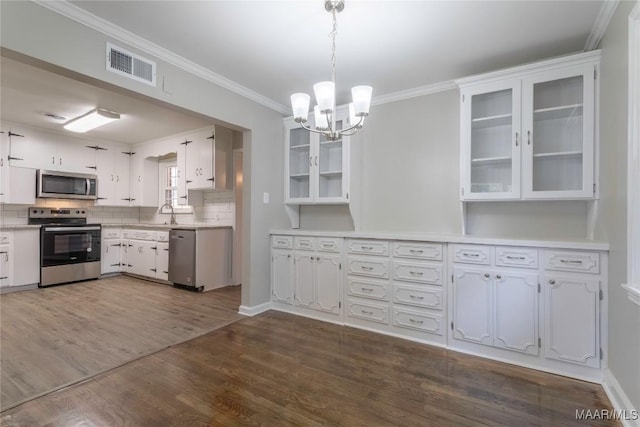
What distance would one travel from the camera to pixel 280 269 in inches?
145

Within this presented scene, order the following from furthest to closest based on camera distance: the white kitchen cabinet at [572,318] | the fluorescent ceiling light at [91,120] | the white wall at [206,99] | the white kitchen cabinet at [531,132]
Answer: the fluorescent ceiling light at [91,120] → the white kitchen cabinet at [531,132] → the white kitchen cabinet at [572,318] → the white wall at [206,99]

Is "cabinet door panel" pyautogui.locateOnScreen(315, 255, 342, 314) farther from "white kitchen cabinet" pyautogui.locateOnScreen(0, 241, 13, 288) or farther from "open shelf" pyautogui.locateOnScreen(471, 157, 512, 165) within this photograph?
"white kitchen cabinet" pyautogui.locateOnScreen(0, 241, 13, 288)

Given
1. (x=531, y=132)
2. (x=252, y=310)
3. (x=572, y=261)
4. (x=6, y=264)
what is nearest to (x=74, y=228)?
(x=6, y=264)

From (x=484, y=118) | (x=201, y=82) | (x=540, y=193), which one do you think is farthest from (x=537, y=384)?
(x=201, y=82)

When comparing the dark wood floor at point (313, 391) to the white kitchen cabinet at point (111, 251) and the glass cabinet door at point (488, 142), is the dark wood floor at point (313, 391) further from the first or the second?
the white kitchen cabinet at point (111, 251)

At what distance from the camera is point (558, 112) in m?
2.47

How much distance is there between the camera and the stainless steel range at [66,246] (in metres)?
4.71

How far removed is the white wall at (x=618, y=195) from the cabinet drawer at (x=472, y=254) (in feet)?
2.42

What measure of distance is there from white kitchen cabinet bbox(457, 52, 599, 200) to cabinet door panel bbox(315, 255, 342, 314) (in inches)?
58.0

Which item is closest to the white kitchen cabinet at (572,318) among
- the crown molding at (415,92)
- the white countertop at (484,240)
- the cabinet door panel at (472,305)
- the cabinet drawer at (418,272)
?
the white countertop at (484,240)

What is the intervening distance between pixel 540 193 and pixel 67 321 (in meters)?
4.72

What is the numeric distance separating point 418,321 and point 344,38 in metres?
2.49

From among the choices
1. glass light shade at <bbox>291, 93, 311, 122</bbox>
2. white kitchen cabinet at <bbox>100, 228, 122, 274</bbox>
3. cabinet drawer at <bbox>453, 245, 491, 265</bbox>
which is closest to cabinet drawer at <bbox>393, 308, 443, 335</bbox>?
cabinet drawer at <bbox>453, 245, 491, 265</bbox>

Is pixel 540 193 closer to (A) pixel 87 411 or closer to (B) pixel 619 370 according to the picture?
(B) pixel 619 370
